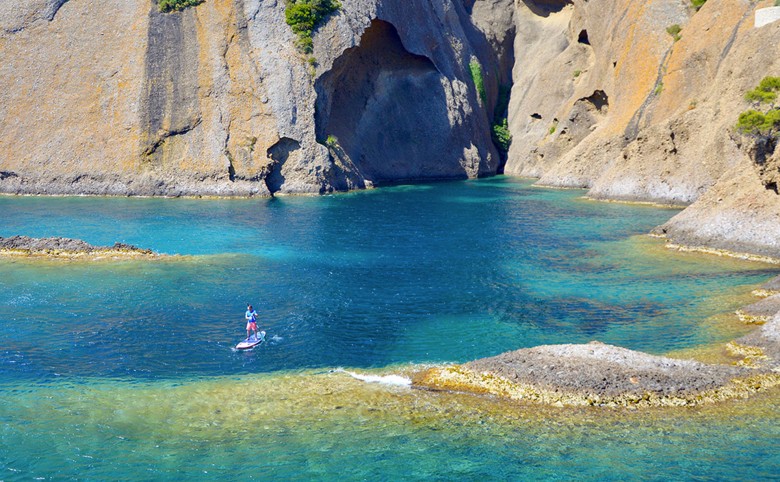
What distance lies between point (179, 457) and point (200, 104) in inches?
2314

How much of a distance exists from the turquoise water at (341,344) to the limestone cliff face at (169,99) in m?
20.2

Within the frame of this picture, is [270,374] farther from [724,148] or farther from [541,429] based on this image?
[724,148]

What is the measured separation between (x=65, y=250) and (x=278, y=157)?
3329 cm

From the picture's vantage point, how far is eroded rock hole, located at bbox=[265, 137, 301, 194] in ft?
234

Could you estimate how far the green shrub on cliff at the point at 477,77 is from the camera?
101m

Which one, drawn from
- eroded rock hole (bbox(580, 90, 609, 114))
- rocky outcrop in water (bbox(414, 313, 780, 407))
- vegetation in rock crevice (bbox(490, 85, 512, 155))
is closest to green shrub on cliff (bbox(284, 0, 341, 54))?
eroded rock hole (bbox(580, 90, 609, 114))

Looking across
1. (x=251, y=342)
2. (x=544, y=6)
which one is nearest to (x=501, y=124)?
(x=544, y=6)

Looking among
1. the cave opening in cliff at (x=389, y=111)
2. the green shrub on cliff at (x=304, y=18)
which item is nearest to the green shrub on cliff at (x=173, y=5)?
the green shrub on cliff at (x=304, y=18)

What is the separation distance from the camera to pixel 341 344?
83.6 ft

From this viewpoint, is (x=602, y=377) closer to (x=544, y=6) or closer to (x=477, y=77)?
(x=477, y=77)

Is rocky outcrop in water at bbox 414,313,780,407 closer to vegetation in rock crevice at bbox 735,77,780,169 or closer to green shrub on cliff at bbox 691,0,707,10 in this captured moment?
vegetation in rock crevice at bbox 735,77,780,169

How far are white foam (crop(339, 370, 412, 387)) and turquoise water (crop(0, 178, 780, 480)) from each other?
1.49 feet

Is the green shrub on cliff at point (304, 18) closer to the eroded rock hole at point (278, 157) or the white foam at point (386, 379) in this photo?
the eroded rock hole at point (278, 157)

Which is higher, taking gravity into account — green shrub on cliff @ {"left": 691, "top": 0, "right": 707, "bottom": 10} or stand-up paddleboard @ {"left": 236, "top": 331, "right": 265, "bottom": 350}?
green shrub on cliff @ {"left": 691, "top": 0, "right": 707, "bottom": 10}
